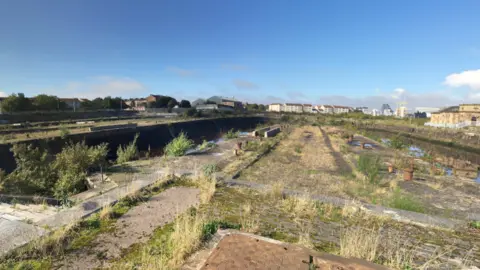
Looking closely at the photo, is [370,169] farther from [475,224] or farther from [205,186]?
[205,186]

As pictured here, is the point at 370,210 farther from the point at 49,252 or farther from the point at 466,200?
the point at 49,252

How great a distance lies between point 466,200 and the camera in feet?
20.7

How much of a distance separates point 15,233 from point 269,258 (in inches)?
148

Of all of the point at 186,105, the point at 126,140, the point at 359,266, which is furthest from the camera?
the point at 186,105

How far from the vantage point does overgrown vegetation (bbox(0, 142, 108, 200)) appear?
5.80 metres

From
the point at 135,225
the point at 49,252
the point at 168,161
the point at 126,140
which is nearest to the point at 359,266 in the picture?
the point at 135,225

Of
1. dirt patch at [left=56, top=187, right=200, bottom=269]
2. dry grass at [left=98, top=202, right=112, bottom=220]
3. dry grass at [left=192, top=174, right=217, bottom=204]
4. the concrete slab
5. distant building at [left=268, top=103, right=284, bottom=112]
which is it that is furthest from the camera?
distant building at [left=268, top=103, right=284, bottom=112]

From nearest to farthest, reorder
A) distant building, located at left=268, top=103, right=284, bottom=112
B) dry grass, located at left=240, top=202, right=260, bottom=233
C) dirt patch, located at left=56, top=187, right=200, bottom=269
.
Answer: dirt patch, located at left=56, top=187, right=200, bottom=269
dry grass, located at left=240, top=202, right=260, bottom=233
distant building, located at left=268, top=103, right=284, bottom=112

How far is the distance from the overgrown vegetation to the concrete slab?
1374 millimetres

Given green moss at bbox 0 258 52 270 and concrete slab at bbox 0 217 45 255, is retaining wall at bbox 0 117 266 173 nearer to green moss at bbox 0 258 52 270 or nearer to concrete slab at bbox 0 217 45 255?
concrete slab at bbox 0 217 45 255

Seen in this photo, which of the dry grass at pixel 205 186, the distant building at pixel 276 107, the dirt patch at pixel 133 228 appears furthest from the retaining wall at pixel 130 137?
the distant building at pixel 276 107

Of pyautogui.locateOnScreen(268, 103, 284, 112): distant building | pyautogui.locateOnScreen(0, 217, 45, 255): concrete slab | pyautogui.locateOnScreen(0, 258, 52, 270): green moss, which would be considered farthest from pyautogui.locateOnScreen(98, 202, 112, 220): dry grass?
pyautogui.locateOnScreen(268, 103, 284, 112): distant building

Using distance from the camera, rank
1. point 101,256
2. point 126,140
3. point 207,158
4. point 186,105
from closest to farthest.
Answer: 1. point 101,256
2. point 207,158
3. point 126,140
4. point 186,105

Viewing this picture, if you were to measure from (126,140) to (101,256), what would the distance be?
71.6 ft
